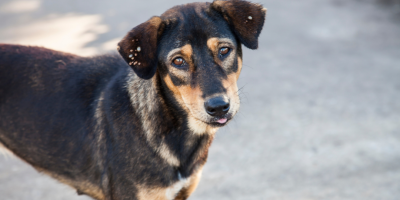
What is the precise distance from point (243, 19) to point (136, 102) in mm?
998

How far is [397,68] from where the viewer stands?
569 cm

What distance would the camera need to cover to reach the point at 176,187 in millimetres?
2834

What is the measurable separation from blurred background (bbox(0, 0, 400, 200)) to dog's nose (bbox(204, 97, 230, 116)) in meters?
1.79

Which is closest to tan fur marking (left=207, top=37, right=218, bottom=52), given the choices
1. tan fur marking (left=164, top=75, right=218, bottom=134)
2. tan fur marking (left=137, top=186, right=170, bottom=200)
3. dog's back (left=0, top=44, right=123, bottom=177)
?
tan fur marking (left=164, top=75, right=218, bottom=134)

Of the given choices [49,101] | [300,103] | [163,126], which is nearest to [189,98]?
[163,126]

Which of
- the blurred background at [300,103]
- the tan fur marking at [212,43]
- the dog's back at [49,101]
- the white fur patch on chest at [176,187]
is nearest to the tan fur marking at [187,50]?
the tan fur marking at [212,43]

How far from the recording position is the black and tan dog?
252 centimetres

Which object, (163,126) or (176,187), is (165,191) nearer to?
(176,187)

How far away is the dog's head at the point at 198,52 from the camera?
2.45 metres

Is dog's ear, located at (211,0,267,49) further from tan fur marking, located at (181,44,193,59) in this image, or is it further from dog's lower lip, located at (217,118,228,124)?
dog's lower lip, located at (217,118,228,124)

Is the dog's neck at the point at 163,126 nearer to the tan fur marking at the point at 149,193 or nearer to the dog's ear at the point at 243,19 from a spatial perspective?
the tan fur marking at the point at 149,193

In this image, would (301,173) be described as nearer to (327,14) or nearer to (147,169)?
(147,169)

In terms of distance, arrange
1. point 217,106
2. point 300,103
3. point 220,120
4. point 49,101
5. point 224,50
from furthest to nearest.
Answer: point 300,103 → point 49,101 → point 224,50 → point 220,120 → point 217,106

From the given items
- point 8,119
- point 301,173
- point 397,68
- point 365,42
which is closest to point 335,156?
point 301,173
